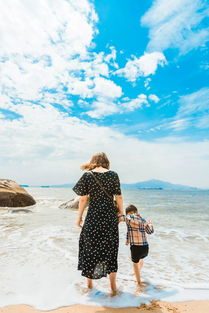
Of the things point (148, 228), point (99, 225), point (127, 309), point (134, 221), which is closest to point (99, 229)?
point (99, 225)

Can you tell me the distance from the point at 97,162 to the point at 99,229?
1157mm

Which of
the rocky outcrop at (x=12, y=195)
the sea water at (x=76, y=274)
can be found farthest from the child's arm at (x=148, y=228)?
the rocky outcrop at (x=12, y=195)

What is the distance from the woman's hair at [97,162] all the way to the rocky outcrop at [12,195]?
16.6 metres

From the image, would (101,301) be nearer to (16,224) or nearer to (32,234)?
(32,234)

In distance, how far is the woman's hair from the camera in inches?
165

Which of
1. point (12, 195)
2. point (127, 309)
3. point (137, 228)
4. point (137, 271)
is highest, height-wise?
point (12, 195)

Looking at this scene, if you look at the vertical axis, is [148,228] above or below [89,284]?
above

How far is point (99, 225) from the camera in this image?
13.2ft

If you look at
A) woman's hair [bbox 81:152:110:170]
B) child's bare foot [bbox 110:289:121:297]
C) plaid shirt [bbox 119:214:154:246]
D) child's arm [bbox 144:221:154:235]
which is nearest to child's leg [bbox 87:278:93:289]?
child's bare foot [bbox 110:289:121:297]

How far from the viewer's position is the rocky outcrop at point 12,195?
18.7m

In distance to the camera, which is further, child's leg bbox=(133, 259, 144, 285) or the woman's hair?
child's leg bbox=(133, 259, 144, 285)

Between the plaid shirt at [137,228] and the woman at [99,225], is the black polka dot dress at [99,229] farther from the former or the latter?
the plaid shirt at [137,228]

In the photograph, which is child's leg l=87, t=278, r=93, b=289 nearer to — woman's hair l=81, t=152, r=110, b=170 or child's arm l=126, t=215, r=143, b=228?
child's arm l=126, t=215, r=143, b=228

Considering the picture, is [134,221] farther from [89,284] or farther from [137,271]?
[89,284]
